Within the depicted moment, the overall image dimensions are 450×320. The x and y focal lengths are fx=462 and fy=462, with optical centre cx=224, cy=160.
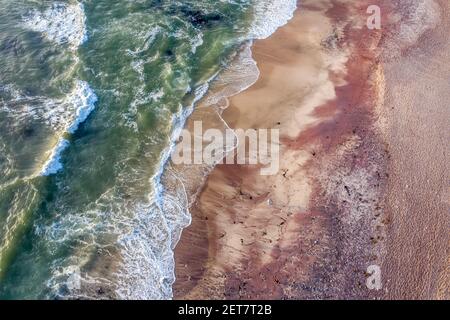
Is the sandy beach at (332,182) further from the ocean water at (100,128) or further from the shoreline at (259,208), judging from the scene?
the ocean water at (100,128)

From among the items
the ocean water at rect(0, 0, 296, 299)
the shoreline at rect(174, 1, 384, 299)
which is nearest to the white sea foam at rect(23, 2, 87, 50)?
the ocean water at rect(0, 0, 296, 299)

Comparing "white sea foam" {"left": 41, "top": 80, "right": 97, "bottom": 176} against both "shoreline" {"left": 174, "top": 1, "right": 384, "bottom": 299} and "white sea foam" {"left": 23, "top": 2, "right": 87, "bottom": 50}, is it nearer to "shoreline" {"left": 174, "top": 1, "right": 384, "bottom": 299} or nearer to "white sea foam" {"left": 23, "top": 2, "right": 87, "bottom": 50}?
"white sea foam" {"left": 23, "top": 2, "right": 87, "bottom": 50}

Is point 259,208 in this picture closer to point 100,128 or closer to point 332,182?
point 332,182

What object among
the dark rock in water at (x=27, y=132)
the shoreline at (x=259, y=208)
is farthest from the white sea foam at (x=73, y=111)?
the shoreline at (x=259, y=208)

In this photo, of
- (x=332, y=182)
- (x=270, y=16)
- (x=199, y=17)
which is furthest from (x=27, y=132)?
(x=270, y=16)

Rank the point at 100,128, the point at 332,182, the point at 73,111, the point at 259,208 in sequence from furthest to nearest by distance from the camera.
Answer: the point at 73,111 → the point at 100,128 → the point at 332,182 → the point at 259,208
